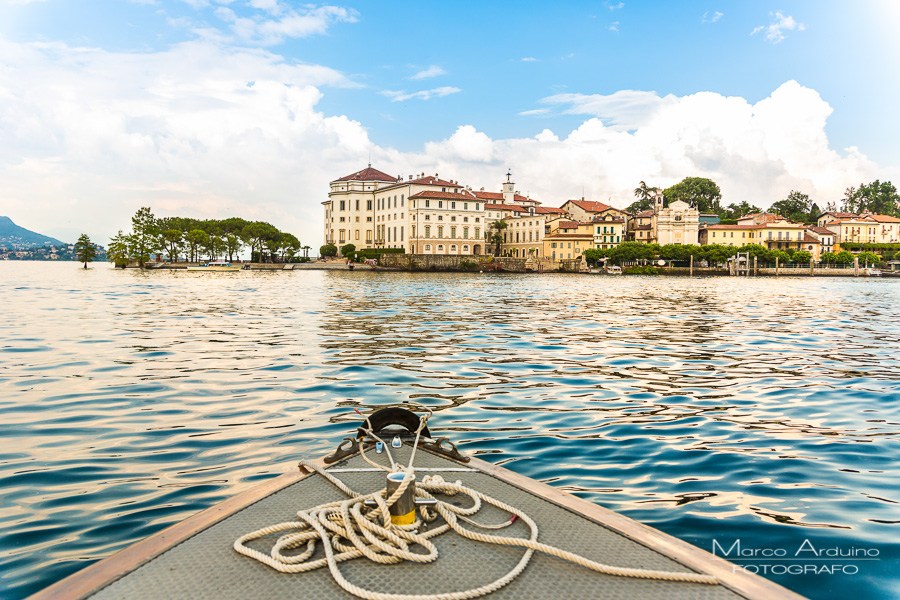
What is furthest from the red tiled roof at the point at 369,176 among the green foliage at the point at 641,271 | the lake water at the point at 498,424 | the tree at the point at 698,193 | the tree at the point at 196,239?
the lake water at the point at 498,424

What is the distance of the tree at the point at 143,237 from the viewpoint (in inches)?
3081

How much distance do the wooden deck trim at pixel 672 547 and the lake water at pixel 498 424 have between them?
93 centimetres

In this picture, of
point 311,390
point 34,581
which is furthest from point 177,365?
point 34,581

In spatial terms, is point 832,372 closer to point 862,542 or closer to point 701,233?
point 862,542

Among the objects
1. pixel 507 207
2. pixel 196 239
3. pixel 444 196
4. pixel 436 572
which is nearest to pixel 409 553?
pixel 436 572

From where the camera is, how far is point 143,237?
7888cm

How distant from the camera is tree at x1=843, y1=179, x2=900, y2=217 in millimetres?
133000

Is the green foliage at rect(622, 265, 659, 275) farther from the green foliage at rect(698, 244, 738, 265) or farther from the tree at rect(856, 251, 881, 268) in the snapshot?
the tree at rect(856, 251, 881, 268)

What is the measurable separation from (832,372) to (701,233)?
106467 mm

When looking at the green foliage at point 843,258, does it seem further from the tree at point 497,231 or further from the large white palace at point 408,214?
the tree at point 497,231

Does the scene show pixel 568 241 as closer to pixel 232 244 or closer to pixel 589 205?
pixel 589 205

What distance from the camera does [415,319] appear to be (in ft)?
58.4

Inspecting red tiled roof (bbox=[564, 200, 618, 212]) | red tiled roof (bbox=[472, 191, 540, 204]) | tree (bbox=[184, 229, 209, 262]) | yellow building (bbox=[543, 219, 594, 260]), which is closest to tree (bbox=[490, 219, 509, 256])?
yellow building (bbox=[543, 219, 594, 260])

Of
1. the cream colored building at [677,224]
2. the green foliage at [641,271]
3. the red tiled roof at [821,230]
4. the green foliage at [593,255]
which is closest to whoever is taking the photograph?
the green foliage at [641,271]
